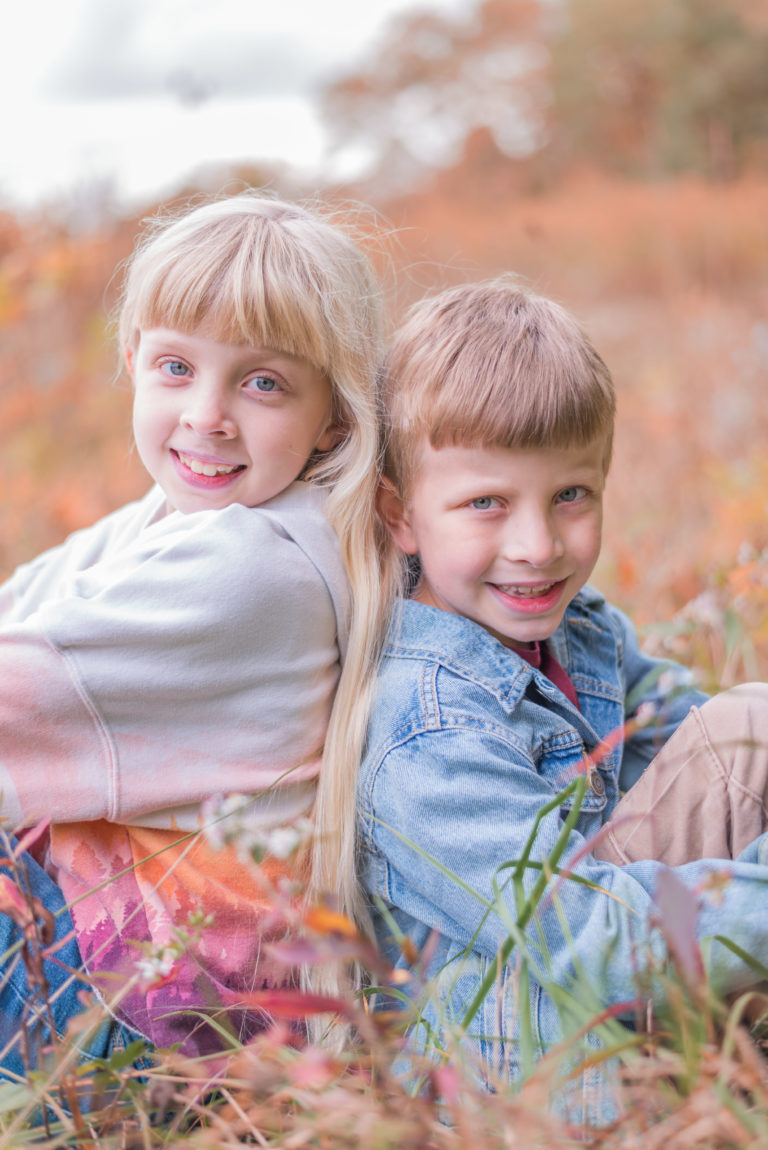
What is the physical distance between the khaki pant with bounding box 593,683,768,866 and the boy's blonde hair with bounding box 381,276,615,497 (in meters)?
0.45

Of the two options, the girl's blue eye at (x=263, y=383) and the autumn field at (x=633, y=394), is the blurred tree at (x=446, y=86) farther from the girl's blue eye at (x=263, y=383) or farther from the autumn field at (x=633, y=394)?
the girl's blue eye at (x=263, y=383)

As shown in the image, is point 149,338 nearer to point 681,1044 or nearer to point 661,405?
point 681,1044

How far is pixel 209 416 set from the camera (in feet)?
5.26

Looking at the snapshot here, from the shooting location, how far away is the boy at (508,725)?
1377 mm

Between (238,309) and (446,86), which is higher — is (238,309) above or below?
below

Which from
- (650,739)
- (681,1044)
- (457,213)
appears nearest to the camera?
(681,1044)

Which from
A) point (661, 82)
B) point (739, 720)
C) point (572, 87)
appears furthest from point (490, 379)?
point (572, 87)

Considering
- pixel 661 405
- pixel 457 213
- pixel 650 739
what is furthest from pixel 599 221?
pixel 650 739

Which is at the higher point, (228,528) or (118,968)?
(228,528)

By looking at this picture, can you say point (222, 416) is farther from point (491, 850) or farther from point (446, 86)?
point (446, 86)

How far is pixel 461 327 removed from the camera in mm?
1641

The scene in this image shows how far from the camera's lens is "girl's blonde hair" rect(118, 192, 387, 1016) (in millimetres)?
1559

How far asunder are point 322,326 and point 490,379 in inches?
11.7

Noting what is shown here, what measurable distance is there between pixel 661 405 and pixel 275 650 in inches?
126
